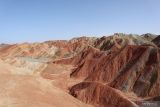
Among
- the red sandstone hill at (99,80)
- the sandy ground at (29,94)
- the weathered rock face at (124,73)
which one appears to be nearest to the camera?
the sandy ground at (29,94)

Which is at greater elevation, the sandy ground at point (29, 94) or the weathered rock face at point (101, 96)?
the sandy ground at point (29, 94)

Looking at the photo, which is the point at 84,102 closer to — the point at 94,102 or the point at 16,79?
the point at 94,102

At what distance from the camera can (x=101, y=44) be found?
358 ft

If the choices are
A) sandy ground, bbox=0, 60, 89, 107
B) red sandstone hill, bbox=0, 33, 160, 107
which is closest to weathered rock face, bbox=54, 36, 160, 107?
red sandstone hill, bbox=0, 33, 160, 107

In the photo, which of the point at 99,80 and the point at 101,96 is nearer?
the point at 101,96

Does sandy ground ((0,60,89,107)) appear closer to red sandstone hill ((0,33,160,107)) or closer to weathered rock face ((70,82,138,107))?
red sandstone hill ((0,33,160,107))

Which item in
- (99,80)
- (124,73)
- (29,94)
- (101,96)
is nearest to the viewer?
(29,94)

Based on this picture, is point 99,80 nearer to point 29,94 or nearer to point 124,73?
point 124,73

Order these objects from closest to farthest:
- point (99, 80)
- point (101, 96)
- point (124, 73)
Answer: point (101, 96), point (124, 73), point (99, 80)

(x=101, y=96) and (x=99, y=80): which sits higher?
(x=101, y=96)

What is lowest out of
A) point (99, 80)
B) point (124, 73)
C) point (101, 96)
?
point (99, 80)

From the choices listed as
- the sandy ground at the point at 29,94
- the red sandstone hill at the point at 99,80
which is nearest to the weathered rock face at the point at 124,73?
the red sandstone hill at the point at 99,80

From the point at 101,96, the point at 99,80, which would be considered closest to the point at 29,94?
the point at 101,96

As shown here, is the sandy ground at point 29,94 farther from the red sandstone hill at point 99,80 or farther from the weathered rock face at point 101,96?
the weathered rock face at point 101,96
